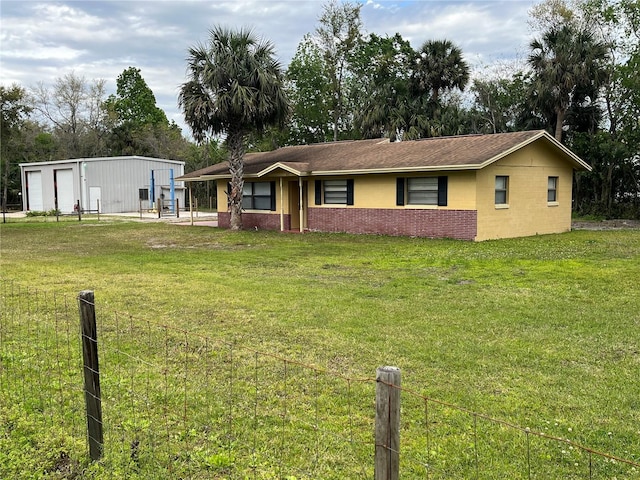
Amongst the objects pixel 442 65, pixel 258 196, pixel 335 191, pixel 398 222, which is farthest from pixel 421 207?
pixel 442 65

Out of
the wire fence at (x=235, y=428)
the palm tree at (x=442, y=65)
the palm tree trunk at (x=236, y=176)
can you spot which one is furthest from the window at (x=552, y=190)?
the wire fence at (x=235, y=428)

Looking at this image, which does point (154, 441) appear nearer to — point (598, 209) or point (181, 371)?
point (181, 371)

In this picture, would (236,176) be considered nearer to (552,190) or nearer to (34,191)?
(552,190)

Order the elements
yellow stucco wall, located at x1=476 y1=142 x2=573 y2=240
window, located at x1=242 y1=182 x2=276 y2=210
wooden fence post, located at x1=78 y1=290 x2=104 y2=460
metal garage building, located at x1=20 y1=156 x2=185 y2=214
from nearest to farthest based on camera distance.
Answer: wooden fence post, located at x1=78 y1=290 x2=104 y2=460, yellow stucco wall, located at x1=476 y1=142 x2=573 y2=240, window, located at x1=242 y1=182 x2=276 y2=210, metal garage building, located at x1=20 y1=156 x2=185 y2=214

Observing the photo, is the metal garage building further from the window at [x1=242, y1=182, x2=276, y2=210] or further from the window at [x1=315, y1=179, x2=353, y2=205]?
the window at [x1=315, y1=179, x2=353, y2=205]

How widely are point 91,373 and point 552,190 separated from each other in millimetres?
19370

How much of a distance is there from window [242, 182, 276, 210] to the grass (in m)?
7.10

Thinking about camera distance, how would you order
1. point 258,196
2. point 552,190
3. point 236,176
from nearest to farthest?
point 552,190
point 236,176
point 258,196

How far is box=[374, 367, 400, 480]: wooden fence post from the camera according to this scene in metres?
2.22

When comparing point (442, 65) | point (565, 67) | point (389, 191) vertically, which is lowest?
point (389, 191)

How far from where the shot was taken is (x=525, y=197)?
18453 millimetres

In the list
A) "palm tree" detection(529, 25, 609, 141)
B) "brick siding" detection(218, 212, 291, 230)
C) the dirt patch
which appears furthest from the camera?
"palm tree" detection(529, 25, 609, 141)

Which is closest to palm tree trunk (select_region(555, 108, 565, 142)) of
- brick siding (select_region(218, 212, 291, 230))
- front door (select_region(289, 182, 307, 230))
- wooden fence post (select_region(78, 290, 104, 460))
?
front door (select_region(289, 182, 307, 230))

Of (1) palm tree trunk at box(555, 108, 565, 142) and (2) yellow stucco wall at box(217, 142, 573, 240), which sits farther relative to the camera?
(1) palm tree trunk at box(555, 108, 565, 142)
